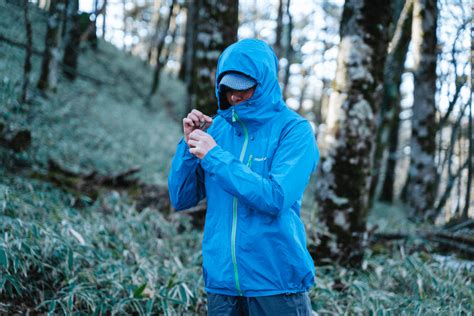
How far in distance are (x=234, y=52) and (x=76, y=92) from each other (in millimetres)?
13063

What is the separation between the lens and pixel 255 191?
195 centimetres

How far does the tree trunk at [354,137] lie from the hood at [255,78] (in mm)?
2598

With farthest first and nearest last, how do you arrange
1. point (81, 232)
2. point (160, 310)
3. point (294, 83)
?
point (294, 83) → point (81, 232) → point (160, 310)

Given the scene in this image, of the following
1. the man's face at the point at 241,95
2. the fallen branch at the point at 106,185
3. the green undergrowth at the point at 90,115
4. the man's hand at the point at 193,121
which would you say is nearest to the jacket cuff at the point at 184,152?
the man's hand at the point at 193,121

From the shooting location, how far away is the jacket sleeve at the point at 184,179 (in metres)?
2.40

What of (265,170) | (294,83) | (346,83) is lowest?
(265,170)

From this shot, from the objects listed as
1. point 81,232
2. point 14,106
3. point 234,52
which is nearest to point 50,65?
point 14,106

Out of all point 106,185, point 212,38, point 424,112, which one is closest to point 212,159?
point 212,38

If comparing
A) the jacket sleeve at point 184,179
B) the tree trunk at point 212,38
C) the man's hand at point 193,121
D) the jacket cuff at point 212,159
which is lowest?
the jacket sleeve at point 184,179

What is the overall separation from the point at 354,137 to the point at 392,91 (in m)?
7.85

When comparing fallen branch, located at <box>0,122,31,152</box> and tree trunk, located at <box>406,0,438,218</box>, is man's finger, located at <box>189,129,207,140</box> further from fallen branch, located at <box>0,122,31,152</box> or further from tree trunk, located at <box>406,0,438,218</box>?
tree trunk, located at <box>406,0,438,218</box>

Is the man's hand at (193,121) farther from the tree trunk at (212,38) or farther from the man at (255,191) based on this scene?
the tree trunk at (212,38)

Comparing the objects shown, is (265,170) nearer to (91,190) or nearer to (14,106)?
(91,190)

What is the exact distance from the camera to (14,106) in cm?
714
